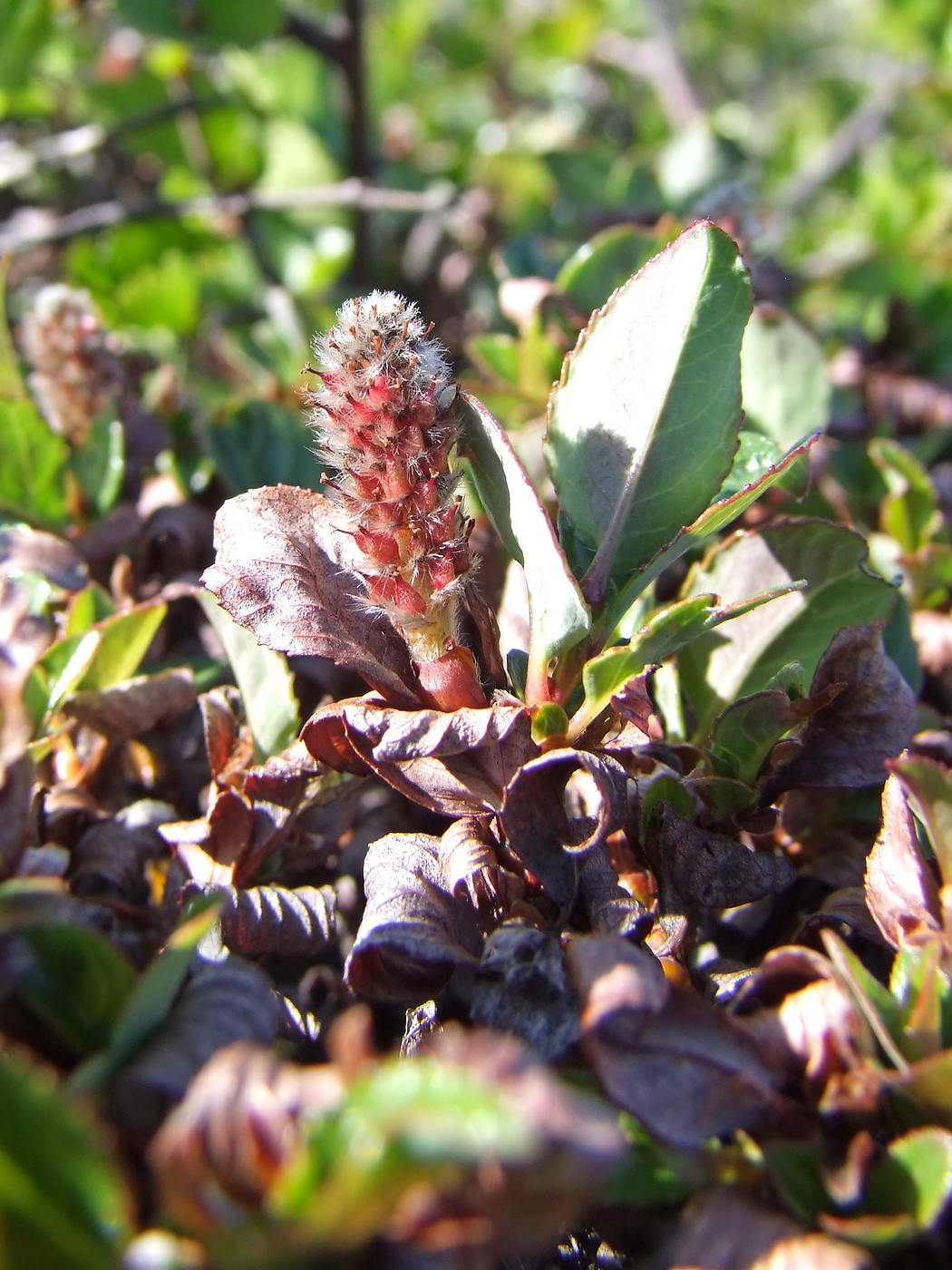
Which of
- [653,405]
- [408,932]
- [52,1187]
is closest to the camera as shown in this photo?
[52,1187]

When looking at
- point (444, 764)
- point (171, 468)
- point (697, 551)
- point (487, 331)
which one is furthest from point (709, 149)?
point (444, 764)

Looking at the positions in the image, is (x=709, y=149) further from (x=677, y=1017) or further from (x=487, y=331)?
(x=677, y=1017)

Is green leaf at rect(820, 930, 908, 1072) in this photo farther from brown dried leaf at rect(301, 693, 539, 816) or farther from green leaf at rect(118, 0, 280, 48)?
green leaf at rect(118, 0, 280, 48)

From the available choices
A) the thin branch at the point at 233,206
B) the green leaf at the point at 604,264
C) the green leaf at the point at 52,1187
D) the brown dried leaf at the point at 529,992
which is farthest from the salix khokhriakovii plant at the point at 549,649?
the thin branch at the point at 233,206

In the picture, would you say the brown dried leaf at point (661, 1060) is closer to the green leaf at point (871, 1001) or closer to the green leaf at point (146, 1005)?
the green leaf at point (871, 1001)

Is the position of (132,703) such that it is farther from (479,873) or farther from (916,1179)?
(916,1179)

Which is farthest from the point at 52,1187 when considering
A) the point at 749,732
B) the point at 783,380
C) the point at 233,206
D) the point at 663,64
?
the point at 663,64

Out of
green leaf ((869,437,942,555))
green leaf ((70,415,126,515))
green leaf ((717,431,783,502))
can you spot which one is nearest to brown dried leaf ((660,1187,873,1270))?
green leaf ((717,431,783,502))
